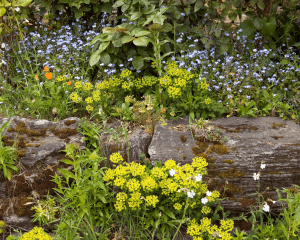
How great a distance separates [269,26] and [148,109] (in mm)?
2096

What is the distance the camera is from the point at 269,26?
12.6 feet

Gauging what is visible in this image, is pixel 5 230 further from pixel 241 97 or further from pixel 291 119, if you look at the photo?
pixel 291 119

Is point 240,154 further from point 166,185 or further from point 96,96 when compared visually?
point 96,96

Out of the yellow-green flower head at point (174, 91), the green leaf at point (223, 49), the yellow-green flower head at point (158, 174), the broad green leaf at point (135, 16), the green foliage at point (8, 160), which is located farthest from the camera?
the green leaf at point (223, 49)

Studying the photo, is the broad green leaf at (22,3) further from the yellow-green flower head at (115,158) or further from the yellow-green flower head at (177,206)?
the yellow-green flower head at (177,206)

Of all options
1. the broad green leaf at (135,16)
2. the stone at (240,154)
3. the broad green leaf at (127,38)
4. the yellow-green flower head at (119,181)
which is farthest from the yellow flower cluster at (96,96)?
the yellow-green flower head at (119,181)

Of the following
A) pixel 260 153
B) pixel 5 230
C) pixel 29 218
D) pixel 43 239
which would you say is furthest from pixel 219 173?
Answer: pixel 5 230

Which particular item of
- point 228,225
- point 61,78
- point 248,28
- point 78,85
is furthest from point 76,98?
point 248,28

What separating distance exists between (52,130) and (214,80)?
6.33 ft

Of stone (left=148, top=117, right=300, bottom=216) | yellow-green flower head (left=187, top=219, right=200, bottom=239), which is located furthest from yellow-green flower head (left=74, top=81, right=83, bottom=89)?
yellow-green flower head (left=187, top=219, right=200, bottom=239)

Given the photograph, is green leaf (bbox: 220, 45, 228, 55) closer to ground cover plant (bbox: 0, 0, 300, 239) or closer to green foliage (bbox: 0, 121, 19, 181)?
ground cover plant (bbox: 0, 0, 300, 239)

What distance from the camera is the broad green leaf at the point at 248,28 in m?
3.94

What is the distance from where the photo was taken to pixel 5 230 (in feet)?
8.30

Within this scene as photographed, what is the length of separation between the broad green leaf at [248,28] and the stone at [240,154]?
1.47 meters
